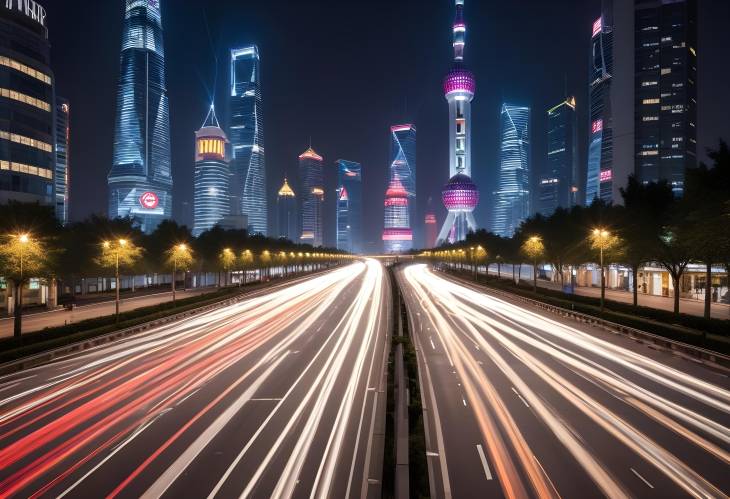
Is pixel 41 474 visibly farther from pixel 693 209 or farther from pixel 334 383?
pixel 693 209

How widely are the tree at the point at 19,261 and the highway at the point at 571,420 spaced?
25909 mm

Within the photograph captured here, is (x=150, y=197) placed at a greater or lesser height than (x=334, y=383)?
greater

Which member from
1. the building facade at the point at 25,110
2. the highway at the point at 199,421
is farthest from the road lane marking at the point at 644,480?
the building facade at the point at 25,110

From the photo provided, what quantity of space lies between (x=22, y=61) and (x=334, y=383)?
8205 centimetres

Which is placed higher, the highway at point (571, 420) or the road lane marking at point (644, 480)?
the highway at point (571, 420)

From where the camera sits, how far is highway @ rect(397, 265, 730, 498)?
35.7 feet

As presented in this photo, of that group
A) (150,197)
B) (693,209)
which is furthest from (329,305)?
(150,197)

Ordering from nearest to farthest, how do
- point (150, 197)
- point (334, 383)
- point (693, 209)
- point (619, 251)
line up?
point (334, 383) < point (693, 209) < point (619, 251) < point (150, 197)

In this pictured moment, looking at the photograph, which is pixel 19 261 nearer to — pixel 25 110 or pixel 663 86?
pixel 25 110

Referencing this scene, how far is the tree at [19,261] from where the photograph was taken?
26812 millimetres

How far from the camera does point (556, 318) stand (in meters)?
38.1

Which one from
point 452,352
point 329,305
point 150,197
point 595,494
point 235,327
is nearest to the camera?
point 595,494

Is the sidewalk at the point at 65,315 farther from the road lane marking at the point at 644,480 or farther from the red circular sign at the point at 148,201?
the red circular sign at the point at 148,201

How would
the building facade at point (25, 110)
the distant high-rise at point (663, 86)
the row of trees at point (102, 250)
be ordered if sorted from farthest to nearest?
the distant high-rise at point (663, 86), the building facade at point (25, 110), the row of trees at point (102, 250)
